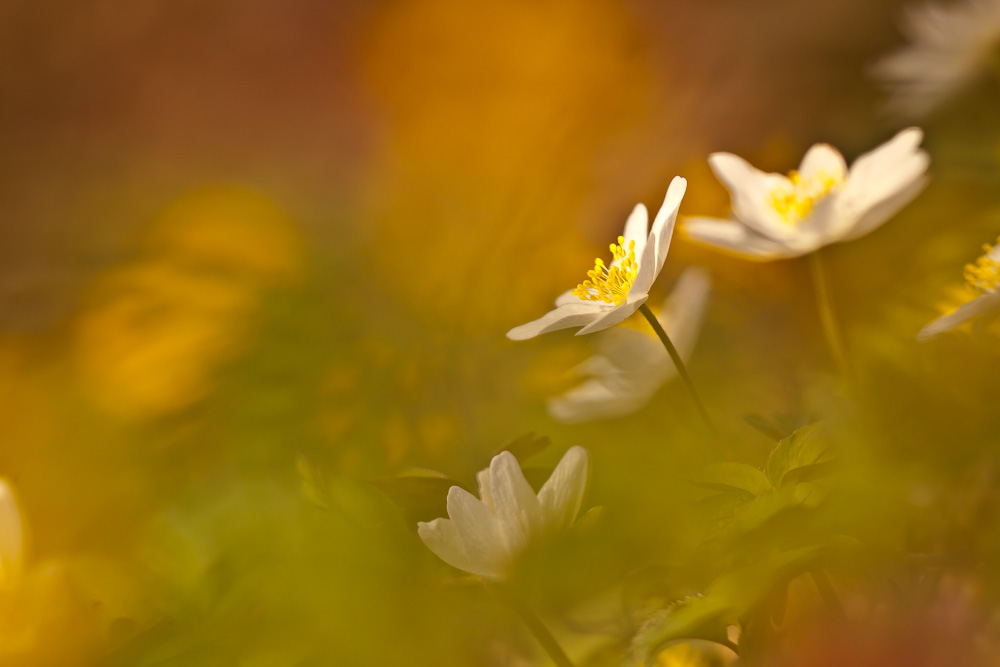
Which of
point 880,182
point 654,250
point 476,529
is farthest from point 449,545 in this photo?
point 880,182

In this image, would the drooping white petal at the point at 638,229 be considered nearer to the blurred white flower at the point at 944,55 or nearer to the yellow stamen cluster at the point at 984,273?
the yellow stamen cluster at the point at 984,273

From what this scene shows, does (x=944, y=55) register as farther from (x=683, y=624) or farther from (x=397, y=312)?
(x=683, y=624)

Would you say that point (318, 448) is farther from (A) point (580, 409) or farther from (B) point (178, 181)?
(B) point (178, 181)

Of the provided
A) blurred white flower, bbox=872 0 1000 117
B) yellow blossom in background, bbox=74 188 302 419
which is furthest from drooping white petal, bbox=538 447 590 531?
blurred white flower, bbox=872 0 1000 117

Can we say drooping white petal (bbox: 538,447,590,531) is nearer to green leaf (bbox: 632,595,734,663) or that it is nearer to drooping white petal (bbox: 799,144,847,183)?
green leaf (bbox: 632,595,734,663)

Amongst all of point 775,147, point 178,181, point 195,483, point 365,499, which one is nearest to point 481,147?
point 775,147

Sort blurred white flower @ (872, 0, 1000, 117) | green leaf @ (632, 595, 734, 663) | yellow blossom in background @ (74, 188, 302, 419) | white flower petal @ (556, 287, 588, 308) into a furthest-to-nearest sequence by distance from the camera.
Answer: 1. blurred white flower @ (872, 0, 1000, 117)
2. yellow blossom in background @ (74, 188, 302, 419)
3. white flower petal @ (556, 287, 588, 308)
4. green leaf @ (632, 595, 734, 663)

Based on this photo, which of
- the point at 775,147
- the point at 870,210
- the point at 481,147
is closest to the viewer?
the point at 870,210
